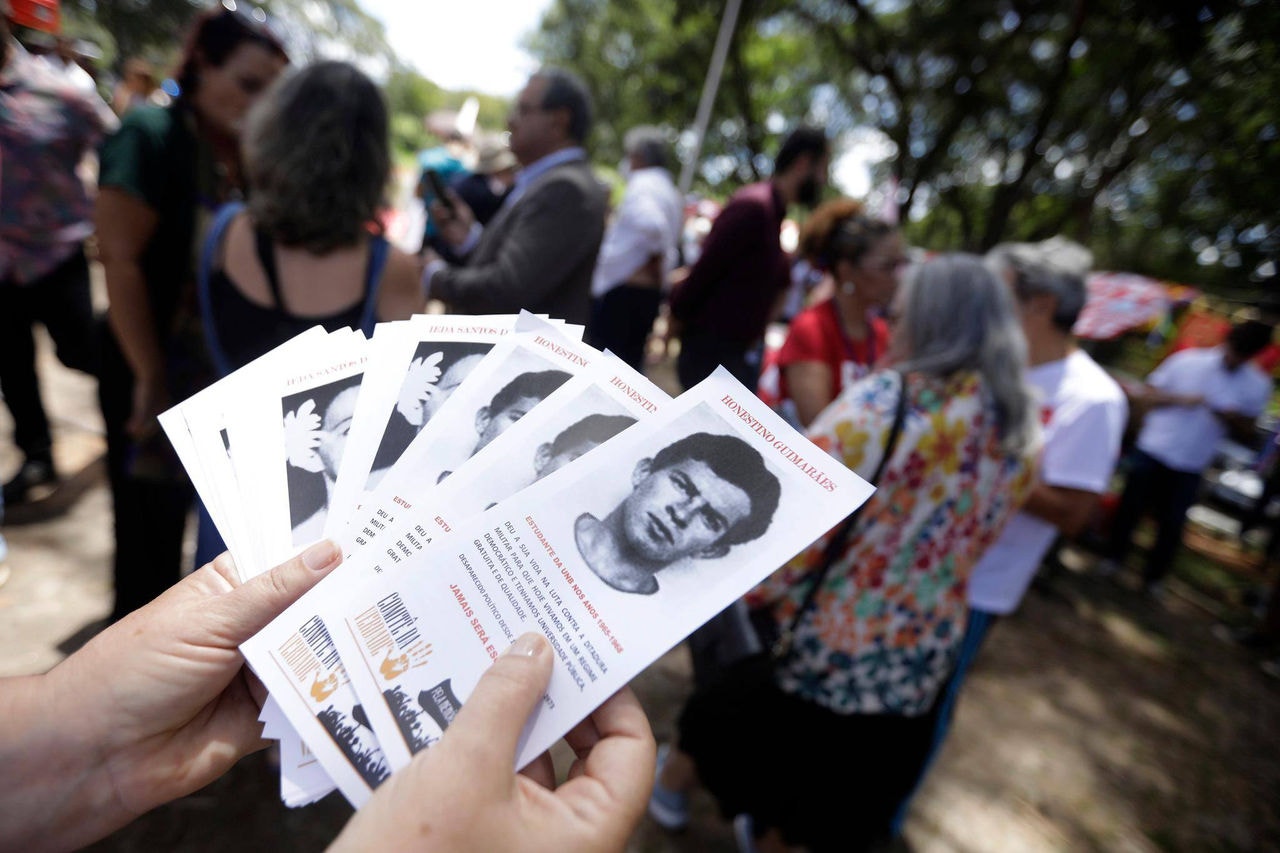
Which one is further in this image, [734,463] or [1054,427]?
[1054,427]

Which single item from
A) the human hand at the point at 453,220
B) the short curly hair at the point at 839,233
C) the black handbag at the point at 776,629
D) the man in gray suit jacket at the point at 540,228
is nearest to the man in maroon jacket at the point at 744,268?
the short curly hair at the point at 839,233

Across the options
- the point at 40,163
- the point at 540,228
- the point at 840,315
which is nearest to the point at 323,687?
the point at 540,228

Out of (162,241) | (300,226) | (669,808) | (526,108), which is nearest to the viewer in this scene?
(300,226)

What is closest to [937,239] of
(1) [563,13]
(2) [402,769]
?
(1) [563,13]

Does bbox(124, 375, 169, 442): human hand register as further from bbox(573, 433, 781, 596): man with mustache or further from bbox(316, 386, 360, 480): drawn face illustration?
bbox(573, 433, 781, 596): man with mustache

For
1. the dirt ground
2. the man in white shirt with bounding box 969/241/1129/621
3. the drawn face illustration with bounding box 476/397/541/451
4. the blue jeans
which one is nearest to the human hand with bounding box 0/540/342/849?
the drawn face illustration with bounding box 476/397/541/451

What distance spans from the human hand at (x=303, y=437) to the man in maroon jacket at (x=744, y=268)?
235cm

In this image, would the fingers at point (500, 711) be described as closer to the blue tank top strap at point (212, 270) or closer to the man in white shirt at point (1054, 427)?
the blue tank top strap at point (212, 270)

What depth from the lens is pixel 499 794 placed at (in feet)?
1.94

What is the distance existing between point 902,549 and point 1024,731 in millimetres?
2264

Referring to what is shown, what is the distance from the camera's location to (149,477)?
171 centimetres

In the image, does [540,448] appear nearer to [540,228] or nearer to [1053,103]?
[540,228]

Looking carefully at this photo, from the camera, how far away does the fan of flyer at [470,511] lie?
2.11 ft

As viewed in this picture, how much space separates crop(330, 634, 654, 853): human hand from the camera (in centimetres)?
56
